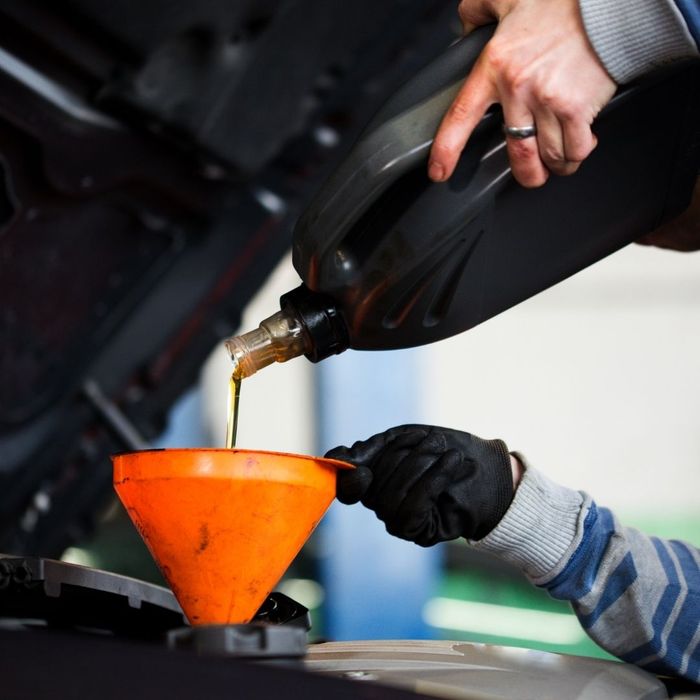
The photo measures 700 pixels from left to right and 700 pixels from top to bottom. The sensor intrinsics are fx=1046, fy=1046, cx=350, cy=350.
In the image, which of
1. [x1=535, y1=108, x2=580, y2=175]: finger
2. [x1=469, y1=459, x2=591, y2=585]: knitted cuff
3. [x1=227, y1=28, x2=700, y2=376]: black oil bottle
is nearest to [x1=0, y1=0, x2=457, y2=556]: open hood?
[x1=227, y1=28, x2=700, y2=376]: black oil bottle

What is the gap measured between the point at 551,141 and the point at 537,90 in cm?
5

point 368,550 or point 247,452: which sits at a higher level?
point 368,550

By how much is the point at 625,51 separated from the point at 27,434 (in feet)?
3.77

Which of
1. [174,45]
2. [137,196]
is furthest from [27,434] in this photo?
[174,45]

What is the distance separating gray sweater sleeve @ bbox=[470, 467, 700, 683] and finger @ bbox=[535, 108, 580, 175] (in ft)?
1.19

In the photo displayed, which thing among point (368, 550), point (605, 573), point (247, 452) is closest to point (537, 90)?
point (247, 452)

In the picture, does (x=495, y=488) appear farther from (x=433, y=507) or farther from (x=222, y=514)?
(x=222, y=514)

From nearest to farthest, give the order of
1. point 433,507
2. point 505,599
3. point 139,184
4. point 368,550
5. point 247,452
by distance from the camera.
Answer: point 247,452 < point 433,507 < point 139,184 < point 368,550 < point 505,599

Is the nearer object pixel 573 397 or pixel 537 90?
pixel 537 90

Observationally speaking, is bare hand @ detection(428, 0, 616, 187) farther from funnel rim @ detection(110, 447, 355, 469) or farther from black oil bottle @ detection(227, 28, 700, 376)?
funnel rim @ detection(110, 447, 355, 469)

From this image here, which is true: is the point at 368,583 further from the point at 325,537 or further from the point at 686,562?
the point at 686,562

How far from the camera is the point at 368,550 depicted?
14.1ft

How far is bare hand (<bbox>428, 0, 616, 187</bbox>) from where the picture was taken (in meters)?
0.93

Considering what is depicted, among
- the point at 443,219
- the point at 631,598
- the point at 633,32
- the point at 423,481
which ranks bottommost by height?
the point at 631,598
